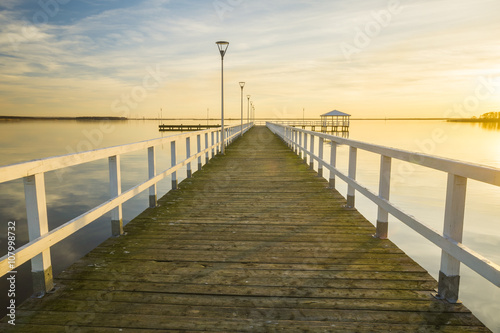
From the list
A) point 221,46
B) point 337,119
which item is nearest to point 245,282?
point 221,46

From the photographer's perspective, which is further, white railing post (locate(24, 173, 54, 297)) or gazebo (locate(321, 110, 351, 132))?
gazebo (locate(321, 110, 351, 132))

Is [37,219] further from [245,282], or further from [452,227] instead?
[452,227]

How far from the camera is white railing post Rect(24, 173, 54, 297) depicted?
261cm

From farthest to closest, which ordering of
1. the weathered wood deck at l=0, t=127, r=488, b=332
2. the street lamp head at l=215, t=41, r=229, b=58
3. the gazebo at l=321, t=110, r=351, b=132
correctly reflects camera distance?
the gazebo at l=321, t=110, r=351, b=132 → the street lamp head at l=215, t=41, r=229, b=58 → the weathered wood deck at l=0, t=127, r=488, b=332

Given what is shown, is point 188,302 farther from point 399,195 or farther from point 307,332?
point 399,195

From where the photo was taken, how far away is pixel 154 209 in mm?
5695

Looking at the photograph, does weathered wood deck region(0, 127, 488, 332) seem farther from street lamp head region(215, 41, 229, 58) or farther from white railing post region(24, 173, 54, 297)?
street lamp head region(215, 41, 229, 58)

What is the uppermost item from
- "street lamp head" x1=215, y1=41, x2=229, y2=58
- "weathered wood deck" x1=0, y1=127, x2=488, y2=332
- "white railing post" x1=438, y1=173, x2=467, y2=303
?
"street lamp head" x1=215, y1=41, x2=229, y2=58

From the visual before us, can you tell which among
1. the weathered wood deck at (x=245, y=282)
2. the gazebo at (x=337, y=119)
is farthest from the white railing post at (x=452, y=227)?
the gazebo at (x=337, y=119)

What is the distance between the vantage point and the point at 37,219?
2.64 m

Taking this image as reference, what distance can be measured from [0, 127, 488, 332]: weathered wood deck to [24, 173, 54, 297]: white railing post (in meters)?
0.20

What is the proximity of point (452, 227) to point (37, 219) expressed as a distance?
10.8ft

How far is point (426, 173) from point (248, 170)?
62.6 ft

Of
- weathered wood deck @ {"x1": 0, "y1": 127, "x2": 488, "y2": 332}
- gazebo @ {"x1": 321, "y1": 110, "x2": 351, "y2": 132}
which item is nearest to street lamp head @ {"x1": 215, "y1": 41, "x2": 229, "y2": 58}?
weathered wood deck @ {"x1": 0, "y1": 127, "x2": 488, "y2": 332}
